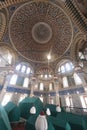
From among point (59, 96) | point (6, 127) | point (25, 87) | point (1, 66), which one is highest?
point (1, 66)

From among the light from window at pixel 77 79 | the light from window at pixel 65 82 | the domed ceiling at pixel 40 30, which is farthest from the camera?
the light from window at pixel 65 82

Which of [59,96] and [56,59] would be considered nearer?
[59,96]

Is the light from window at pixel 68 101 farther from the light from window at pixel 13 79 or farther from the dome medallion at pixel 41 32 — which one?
the dome medallion at pixel 41 32

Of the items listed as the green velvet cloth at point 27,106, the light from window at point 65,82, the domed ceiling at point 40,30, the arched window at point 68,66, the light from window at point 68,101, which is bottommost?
the green velvet cloth at point 27,106

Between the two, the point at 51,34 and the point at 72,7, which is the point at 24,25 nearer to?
the point at 51,34

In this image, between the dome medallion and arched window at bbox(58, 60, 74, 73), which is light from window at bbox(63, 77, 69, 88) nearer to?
arched window at bbox(58, 60, 74, 73)

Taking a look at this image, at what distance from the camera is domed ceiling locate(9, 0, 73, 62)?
52.0 ft

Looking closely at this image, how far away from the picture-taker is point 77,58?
54.4 feet

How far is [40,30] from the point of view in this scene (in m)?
19.8

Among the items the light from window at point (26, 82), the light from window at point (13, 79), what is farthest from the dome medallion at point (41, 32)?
the light from window at point (13, 79)

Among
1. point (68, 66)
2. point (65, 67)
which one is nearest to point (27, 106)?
point (68, 66)

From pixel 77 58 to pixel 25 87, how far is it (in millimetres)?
10934

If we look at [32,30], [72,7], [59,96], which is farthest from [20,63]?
[72,7]

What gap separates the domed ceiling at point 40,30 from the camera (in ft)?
52.0
